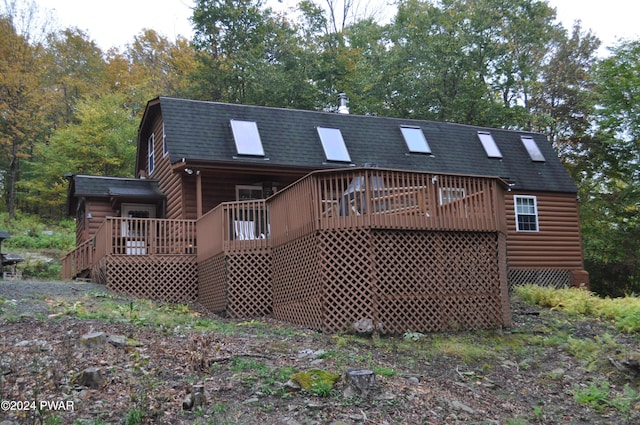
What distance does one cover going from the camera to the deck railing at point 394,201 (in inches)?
444

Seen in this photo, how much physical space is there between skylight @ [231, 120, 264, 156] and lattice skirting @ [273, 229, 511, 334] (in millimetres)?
6932

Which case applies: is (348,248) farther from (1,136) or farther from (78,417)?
(1,136)

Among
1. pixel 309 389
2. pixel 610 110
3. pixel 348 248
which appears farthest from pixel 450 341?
pixel 610 110

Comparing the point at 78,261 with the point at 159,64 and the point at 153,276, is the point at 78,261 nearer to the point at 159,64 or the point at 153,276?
the point at 153,276

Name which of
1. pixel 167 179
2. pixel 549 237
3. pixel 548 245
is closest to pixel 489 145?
pixel 549 237

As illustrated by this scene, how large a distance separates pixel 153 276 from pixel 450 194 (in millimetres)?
8186

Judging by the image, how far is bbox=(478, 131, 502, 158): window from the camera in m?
22.7

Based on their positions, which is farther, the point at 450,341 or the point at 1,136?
the point at 1,136

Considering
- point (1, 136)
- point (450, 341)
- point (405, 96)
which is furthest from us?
point (1, 136)

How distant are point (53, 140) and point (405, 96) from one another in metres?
18.9

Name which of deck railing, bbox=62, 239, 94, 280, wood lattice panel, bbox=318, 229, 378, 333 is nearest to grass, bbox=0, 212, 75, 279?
deck railing, bbox=62, 239, 94, 280

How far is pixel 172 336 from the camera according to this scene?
987cm

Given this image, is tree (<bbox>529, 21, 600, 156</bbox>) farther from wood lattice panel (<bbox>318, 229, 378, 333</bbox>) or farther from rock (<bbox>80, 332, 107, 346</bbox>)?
rock (<bbox>80, 332, 107, 346</bbox>)

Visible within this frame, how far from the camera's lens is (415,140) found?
21984 millimetres
